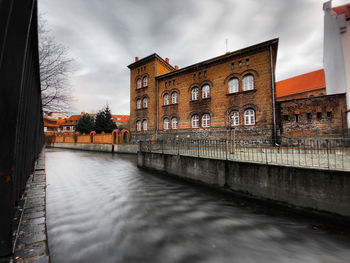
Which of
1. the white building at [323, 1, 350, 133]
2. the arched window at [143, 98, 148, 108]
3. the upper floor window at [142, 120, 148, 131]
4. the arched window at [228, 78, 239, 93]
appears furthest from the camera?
the arched window at [143, 98, 148, 108]

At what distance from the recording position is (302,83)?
34281 millimetres

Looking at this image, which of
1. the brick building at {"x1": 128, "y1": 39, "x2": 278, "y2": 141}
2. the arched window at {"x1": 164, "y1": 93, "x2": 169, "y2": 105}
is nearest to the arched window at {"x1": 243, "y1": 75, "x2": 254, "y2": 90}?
the brick building at {"x1": 128, "y1": 39, "x2": 278, "y2": 141}

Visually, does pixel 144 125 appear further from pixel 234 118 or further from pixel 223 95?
pixel 234 118

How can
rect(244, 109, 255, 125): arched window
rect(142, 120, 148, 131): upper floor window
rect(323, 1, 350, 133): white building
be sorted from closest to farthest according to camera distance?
rect(244, 109, 255, 125): arched window
rect(323, 1, 350, 133): white building
rect(142, 120, 148, 131): upper floor window

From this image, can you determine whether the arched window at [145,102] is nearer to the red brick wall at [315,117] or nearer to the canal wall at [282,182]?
the red brick wall at [315,117]

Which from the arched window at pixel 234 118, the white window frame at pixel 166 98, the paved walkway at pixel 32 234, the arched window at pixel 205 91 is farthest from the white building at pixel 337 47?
the paved walkway at pixel 32 234

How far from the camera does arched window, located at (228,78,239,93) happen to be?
695 inches

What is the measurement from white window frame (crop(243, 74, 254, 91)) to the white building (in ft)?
25.6

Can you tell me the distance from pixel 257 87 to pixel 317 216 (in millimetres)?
14548

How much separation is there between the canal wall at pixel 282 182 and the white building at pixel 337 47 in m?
13.2

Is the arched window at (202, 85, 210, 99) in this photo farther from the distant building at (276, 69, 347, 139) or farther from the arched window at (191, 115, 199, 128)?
the distant building at (276, 69, 347, 139)

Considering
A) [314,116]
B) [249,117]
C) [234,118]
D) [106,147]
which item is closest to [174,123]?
[234,118]

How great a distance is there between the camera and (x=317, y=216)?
13.6 feet

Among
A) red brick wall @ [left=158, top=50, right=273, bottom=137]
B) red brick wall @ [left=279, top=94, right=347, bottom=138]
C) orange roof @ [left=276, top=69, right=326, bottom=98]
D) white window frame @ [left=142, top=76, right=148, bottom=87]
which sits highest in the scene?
orange roof @ [left=276, top=69, right=326, bottom=98]
